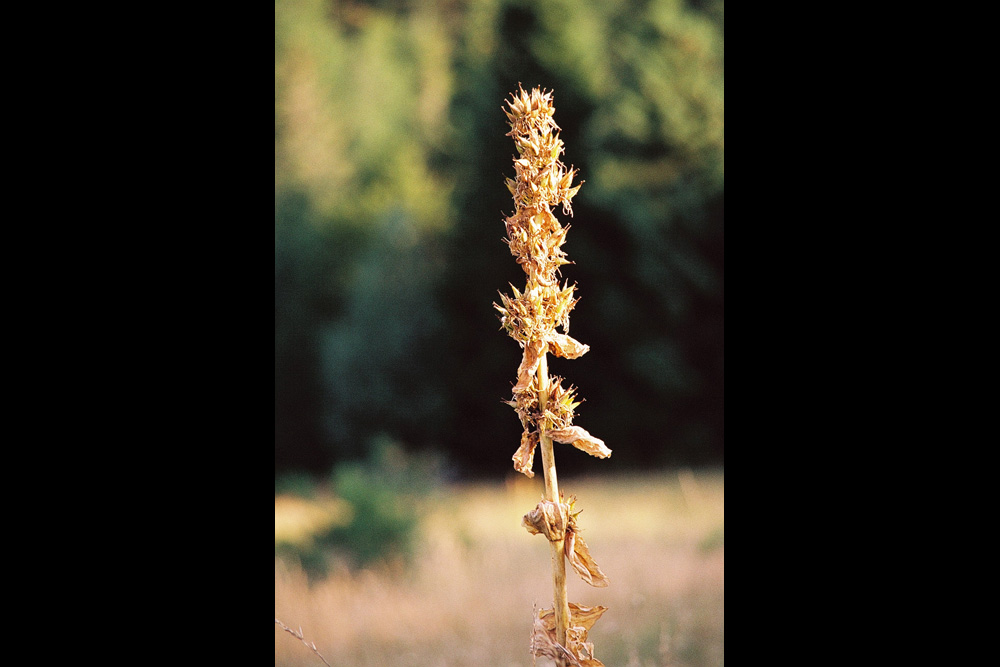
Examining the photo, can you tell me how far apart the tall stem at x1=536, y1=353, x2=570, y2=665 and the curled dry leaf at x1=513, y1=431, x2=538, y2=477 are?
27 millimetres

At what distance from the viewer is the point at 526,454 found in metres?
1.81

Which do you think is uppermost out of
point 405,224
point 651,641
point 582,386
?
point 405,224

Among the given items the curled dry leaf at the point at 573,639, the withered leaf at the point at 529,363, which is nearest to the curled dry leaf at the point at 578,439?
the withered leaf at the point at 529,363

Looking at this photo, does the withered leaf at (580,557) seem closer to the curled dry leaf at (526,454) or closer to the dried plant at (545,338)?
the dried plant at (545,338)

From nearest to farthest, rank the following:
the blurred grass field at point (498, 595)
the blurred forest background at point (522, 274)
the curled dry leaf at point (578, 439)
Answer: the curled dry leaf at point (578, 439) → the blurred grass field at point (498, 595) → the blurred forest background at point (522, 274)

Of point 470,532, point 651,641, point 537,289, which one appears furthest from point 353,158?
point 537,289

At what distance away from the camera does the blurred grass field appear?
389 cm

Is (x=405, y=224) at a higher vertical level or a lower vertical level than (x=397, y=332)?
higher

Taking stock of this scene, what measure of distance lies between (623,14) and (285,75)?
173 inches

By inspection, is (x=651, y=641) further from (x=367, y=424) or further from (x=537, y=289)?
(x=367, y=424)

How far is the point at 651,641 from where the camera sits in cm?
377

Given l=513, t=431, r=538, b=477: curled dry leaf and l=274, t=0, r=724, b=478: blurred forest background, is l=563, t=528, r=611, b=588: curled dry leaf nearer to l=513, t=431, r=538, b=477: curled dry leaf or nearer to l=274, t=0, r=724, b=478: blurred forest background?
l=513, t=431, r=538, b=477: curled dry leaf

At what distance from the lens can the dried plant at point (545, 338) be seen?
176 cm

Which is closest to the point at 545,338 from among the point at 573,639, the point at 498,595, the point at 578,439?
the point at 578,439
